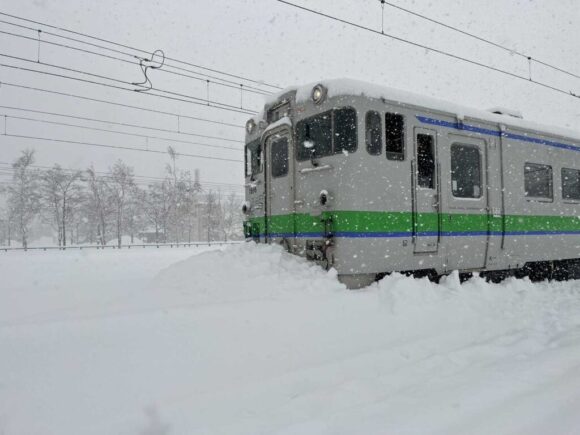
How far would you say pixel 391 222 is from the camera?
Answer: 19.9 feet

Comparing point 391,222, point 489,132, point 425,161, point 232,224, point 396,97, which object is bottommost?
point 391,222

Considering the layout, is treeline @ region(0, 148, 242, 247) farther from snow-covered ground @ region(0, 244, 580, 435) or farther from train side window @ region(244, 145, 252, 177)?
snow-covered ground @ region(0, 244, 580, 435)

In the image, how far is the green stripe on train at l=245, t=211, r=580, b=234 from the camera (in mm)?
5723

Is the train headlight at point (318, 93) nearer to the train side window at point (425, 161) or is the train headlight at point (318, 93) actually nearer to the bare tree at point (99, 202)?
the train side window at point (425, 161)

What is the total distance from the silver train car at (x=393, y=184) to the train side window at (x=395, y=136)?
16 mm

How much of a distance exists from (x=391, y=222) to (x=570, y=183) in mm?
6031

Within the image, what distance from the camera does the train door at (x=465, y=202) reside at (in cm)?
680

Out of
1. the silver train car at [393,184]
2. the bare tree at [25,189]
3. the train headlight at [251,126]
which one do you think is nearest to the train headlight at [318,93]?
the silver train car at [393,184]

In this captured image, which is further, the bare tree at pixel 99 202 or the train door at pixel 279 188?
the bare tree at pixel 99 202

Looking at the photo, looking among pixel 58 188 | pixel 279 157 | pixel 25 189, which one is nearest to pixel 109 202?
pixel 58 188

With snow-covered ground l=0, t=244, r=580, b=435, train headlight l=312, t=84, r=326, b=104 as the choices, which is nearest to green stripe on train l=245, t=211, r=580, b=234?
snow-covered ground l=0, t=244, r=580, b=435

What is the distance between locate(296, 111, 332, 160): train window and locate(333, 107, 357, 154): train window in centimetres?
11

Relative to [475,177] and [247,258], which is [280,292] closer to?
[247,258]

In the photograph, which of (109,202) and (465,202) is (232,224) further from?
(465,202)
